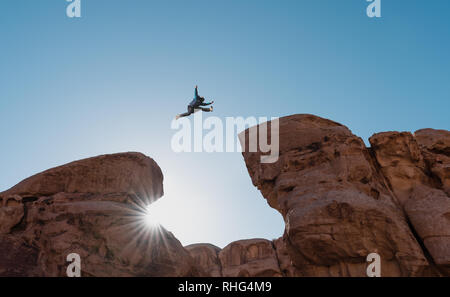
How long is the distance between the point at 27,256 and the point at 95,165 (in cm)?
366

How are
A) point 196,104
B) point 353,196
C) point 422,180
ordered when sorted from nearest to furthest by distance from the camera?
point 353,196 → point 422,180 → point 196,104

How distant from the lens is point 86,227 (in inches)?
422

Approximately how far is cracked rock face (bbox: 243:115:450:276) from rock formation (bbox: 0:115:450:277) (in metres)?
0.03

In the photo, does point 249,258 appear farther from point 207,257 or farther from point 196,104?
point 196,104

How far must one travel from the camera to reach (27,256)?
34.1 ft

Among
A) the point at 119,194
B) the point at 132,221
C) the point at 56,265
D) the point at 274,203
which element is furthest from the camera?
the point at 274,203

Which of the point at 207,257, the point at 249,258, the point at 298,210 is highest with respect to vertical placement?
the point at 298,210

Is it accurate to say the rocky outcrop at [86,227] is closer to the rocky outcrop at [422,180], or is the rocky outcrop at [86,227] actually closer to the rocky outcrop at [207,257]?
the rocky outcrop at [422,180]

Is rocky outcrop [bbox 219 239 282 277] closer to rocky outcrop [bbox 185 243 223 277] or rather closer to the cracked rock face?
rocky outcrop [bbox 185 243 223 277]

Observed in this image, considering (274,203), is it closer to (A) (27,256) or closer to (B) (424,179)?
(B) (424,179)

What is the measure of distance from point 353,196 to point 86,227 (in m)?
8.16

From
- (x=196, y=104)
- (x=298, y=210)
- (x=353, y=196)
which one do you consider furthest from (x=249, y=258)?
(x=353, y=196)

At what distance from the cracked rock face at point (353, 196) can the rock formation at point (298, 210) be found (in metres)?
0.03
